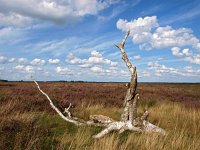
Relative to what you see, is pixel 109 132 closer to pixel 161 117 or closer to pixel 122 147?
pixel 122 147

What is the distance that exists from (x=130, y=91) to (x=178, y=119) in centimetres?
334

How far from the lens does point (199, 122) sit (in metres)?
10.1

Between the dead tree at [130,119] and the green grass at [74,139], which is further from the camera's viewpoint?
the dead tree at [130,119]

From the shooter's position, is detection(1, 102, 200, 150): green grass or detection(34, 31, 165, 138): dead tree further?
detection(34, 31, 165, 138): dead tree

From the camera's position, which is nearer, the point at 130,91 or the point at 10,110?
the point at 130,91

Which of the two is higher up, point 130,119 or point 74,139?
point 130,119

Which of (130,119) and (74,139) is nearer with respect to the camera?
(74,139)

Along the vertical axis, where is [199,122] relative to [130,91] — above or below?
below

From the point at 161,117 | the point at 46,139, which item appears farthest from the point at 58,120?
the point at 161,117

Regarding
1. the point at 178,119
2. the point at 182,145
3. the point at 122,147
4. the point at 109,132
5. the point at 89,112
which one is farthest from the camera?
the point at 89,112

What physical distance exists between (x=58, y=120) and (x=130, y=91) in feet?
A: 9.54

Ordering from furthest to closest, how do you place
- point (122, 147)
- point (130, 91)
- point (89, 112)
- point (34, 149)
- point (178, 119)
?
point (89, 112)
point (178, 119)
point (130, 91)
point (122, 147)
point (34, 149)

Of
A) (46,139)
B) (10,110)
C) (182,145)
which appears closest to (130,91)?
(182,145)

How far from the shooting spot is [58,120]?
1002 cm
